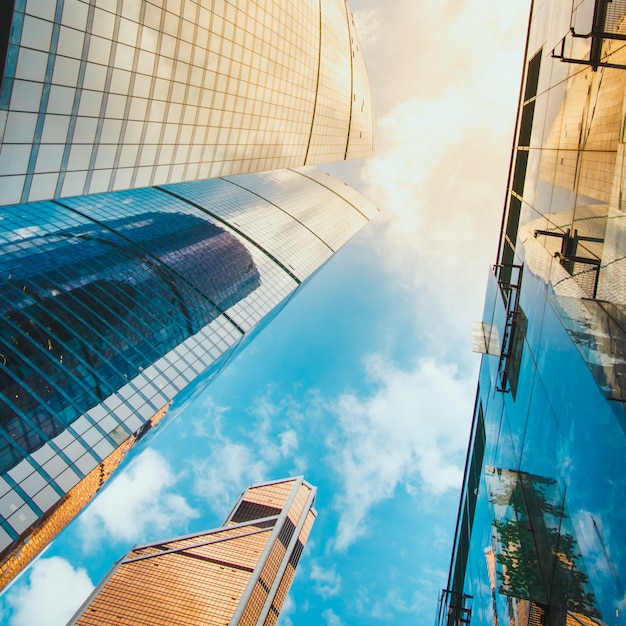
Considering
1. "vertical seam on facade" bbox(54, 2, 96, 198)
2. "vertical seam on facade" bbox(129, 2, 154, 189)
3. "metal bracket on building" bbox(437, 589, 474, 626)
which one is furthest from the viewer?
"vertical seam on facade" bbox(129, 2, 154, 189)

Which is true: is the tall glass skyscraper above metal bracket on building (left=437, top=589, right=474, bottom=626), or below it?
above

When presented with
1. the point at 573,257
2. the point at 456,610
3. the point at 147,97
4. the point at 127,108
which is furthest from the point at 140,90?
the point at 456,610

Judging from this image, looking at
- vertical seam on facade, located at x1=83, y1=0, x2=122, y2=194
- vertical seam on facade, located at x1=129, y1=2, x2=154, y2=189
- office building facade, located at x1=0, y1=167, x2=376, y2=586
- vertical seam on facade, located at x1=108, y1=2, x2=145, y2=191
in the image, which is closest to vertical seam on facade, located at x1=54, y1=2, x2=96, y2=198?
vertical seam on facade, located at x1=83, y1=0, x2=122, y2=194

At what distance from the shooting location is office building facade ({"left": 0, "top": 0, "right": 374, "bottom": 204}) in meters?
17.9

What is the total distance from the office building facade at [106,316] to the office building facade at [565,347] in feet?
96.1

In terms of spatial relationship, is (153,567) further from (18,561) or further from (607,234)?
(607,234)

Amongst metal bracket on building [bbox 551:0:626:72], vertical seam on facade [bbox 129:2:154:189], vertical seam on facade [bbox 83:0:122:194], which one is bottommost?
metal bracket on building [bbox 551:0:626:72]

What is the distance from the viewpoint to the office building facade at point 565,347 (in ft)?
24.4

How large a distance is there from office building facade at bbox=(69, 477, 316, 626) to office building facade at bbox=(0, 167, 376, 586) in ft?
255

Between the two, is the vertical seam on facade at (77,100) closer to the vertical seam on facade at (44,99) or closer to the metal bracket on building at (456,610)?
the vertical seam on facade at (44,99)

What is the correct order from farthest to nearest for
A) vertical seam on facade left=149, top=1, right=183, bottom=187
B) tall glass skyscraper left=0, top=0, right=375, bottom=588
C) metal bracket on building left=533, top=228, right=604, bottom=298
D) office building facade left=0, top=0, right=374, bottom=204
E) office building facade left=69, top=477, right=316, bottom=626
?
office building facade left=69, top=477, right=316, bottom=626 < vertical seam on facade left=149, top=1, right=183, bottom=187 < tall glass skyscraper left=0, top=0, right=375, bottom=588 < office building facade left=0, top=0, right=374, bottom=204 < metal bracket on building left=533, top=228, right=604, bottom=298

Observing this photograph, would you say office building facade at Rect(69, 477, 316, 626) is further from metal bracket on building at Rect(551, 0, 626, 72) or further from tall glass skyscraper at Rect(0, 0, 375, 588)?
metal bracket on building at Rect(551, 0, 626, 72)

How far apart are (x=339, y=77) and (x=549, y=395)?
65471mm

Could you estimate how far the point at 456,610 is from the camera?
82.4ft
